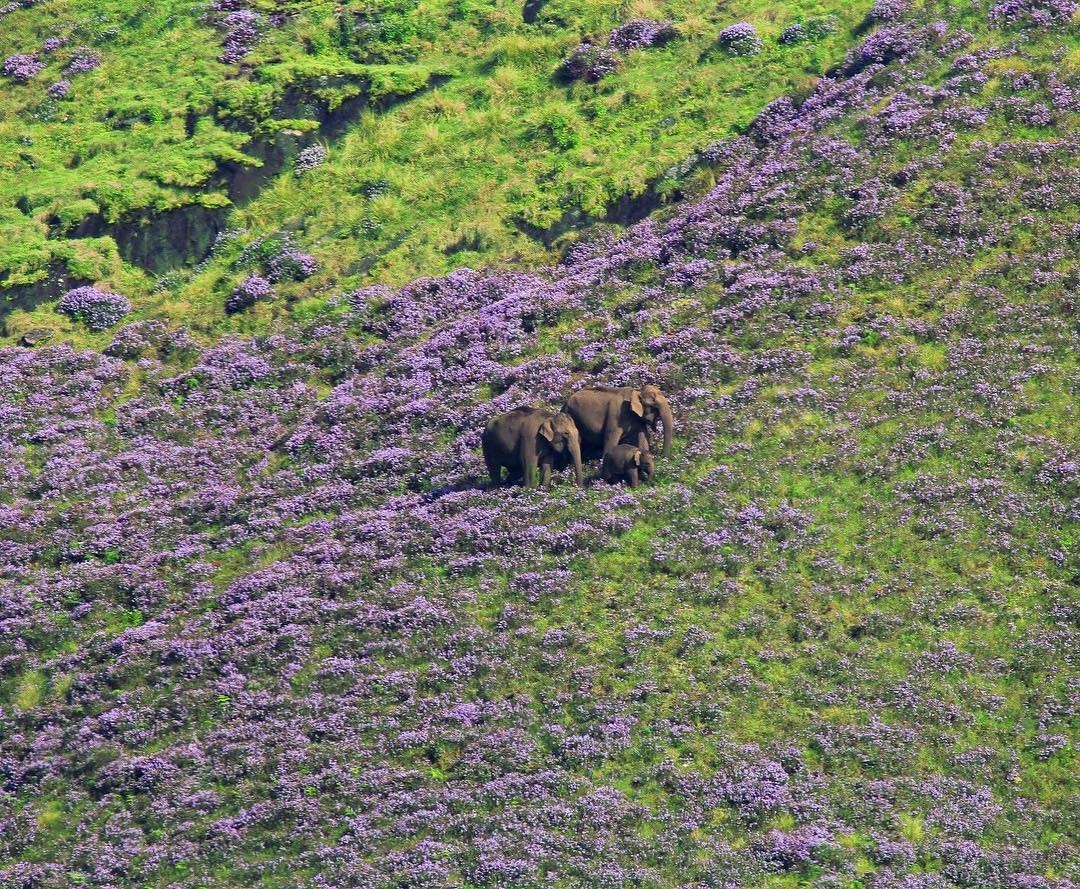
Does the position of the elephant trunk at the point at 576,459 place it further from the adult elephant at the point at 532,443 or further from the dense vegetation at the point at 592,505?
the dense vegetation at the point at 592,505

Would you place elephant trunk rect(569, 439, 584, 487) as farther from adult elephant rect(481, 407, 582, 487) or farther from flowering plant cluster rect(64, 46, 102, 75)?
flowering plant cluster rect(64, 46, 102, 75)

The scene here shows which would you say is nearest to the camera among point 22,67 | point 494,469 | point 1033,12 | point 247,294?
point 494,469

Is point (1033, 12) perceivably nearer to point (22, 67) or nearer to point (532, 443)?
point (532, 443)

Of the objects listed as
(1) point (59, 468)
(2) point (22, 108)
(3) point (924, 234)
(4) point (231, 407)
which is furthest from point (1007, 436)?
(2) point (22, 108)

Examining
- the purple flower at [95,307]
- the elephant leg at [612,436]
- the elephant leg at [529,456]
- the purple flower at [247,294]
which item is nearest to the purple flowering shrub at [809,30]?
the purple flower at [247,294]

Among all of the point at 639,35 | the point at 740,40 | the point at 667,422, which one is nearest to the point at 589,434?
the point at 667,422
